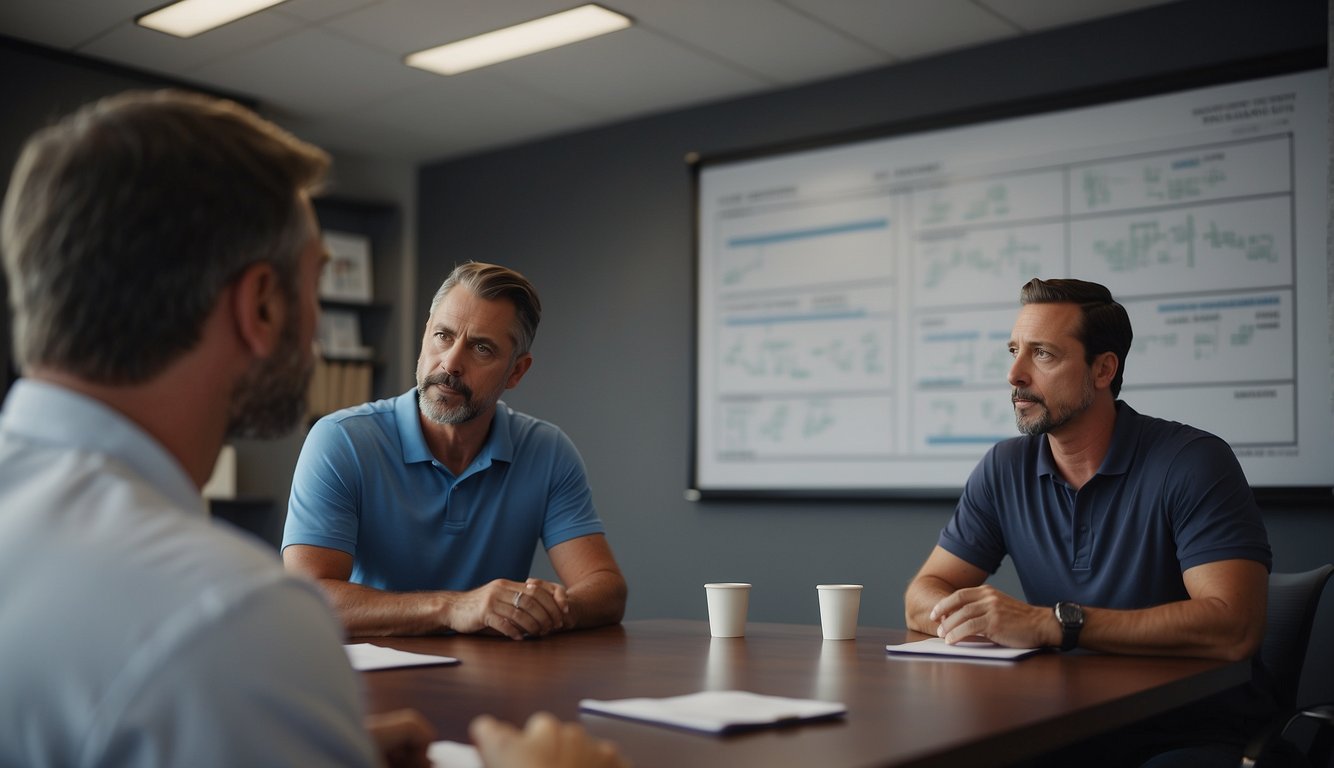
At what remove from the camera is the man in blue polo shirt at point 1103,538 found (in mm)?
1828

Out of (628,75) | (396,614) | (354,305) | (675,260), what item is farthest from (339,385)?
(396,614)

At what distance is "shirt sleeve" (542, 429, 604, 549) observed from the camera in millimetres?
2469

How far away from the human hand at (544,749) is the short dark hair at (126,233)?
1.28 feet

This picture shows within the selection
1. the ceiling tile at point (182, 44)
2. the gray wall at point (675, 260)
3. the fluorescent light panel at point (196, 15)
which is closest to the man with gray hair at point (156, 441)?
the fluorescent light panel at point (196, 15)

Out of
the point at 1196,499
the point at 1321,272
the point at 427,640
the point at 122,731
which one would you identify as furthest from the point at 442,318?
the point at 1321,272

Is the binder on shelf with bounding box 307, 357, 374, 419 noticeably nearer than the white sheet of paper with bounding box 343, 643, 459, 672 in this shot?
No

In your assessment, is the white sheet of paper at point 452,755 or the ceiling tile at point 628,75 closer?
the white sheet of paper at point 452,755

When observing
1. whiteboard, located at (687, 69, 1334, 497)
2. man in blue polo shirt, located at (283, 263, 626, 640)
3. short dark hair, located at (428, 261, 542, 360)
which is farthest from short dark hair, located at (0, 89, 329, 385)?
whiteboard, located at (687, 69, 1334, 497)

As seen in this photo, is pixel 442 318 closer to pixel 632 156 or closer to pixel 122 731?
pixel 122 731

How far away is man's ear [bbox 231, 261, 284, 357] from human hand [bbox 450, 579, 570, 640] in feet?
3.39

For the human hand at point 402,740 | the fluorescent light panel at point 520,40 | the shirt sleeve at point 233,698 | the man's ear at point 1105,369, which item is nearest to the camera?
the shirt sleeve at point 233,698

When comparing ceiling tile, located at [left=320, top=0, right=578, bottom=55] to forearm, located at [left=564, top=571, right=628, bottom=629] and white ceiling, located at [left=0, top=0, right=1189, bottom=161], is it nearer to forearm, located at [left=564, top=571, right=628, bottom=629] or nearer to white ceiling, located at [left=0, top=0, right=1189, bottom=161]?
white ceiling, located at [left=0, top=0, right=1189, bottom=161]

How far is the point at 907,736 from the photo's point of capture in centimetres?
111

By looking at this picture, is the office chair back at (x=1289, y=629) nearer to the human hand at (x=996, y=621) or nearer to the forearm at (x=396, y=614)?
the human hand at (x=996, y=621)
